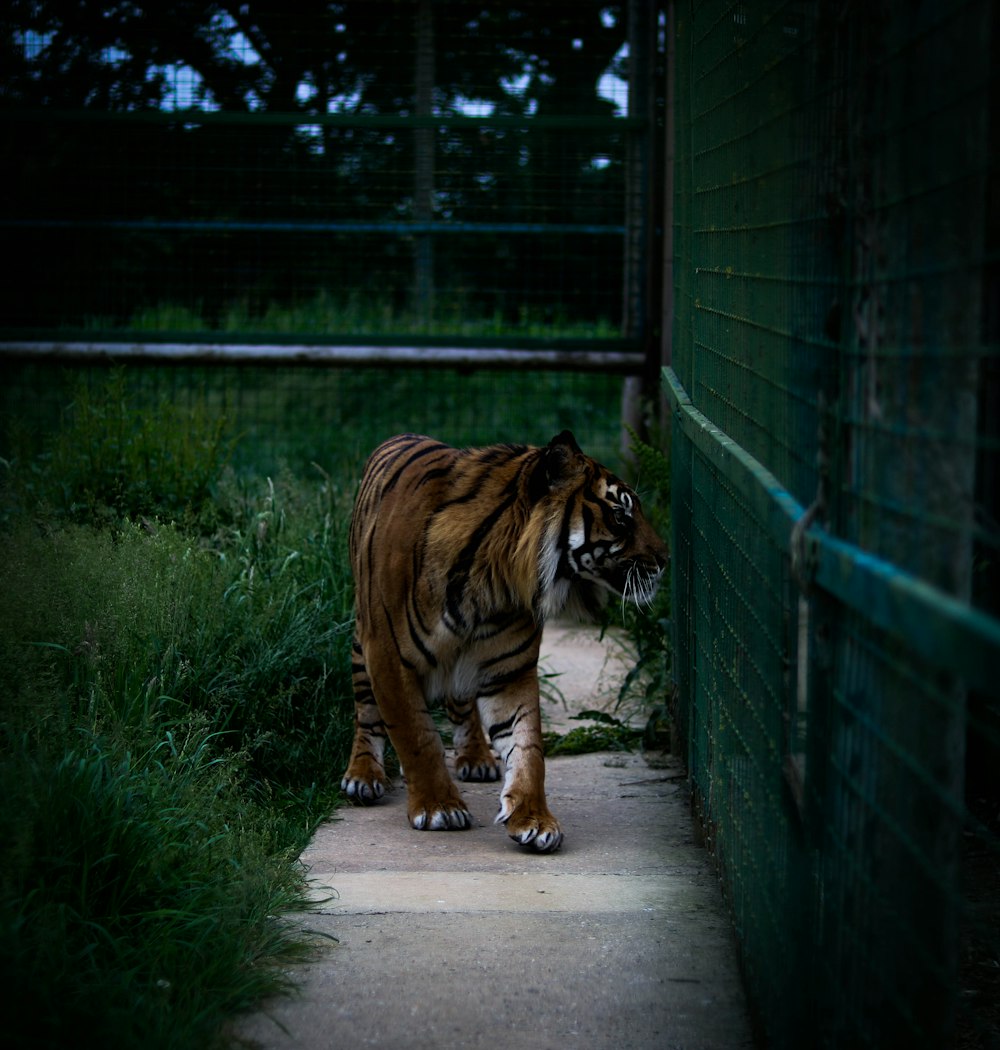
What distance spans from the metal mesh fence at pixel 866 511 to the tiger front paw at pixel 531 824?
1.21 m

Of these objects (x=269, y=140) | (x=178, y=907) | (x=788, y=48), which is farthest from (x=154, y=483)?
(x=788, y=48)

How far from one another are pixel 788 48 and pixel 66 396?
6.72 m

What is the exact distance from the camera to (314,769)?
4746mm

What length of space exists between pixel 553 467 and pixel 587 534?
0.74 feet

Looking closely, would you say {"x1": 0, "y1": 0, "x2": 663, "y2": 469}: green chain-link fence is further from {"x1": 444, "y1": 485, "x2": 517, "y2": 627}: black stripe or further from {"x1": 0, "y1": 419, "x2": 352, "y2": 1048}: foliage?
{"x1": 444, "y1": 485, "x2": 517, "y2": 627}: black stripe

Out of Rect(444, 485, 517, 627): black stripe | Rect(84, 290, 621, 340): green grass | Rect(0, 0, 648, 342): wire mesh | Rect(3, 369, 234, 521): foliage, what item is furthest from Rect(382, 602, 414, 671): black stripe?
Rect(84, 290, 621, 340): green grass

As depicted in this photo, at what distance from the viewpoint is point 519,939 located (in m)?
3.23

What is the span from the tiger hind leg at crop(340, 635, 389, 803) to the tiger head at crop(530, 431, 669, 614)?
0.85 metres

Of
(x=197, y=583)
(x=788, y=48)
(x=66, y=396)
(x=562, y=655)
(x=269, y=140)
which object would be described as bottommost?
(x=562, y=655)

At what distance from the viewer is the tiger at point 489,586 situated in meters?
4.23

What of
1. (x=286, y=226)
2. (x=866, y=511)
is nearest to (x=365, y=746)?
(x=866, y=511)

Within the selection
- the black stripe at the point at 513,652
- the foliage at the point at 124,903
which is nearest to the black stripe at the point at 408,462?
the black stripe at the point at 513,652

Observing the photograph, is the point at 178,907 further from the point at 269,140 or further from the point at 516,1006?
the point at 269,140

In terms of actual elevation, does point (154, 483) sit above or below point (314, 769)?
above
